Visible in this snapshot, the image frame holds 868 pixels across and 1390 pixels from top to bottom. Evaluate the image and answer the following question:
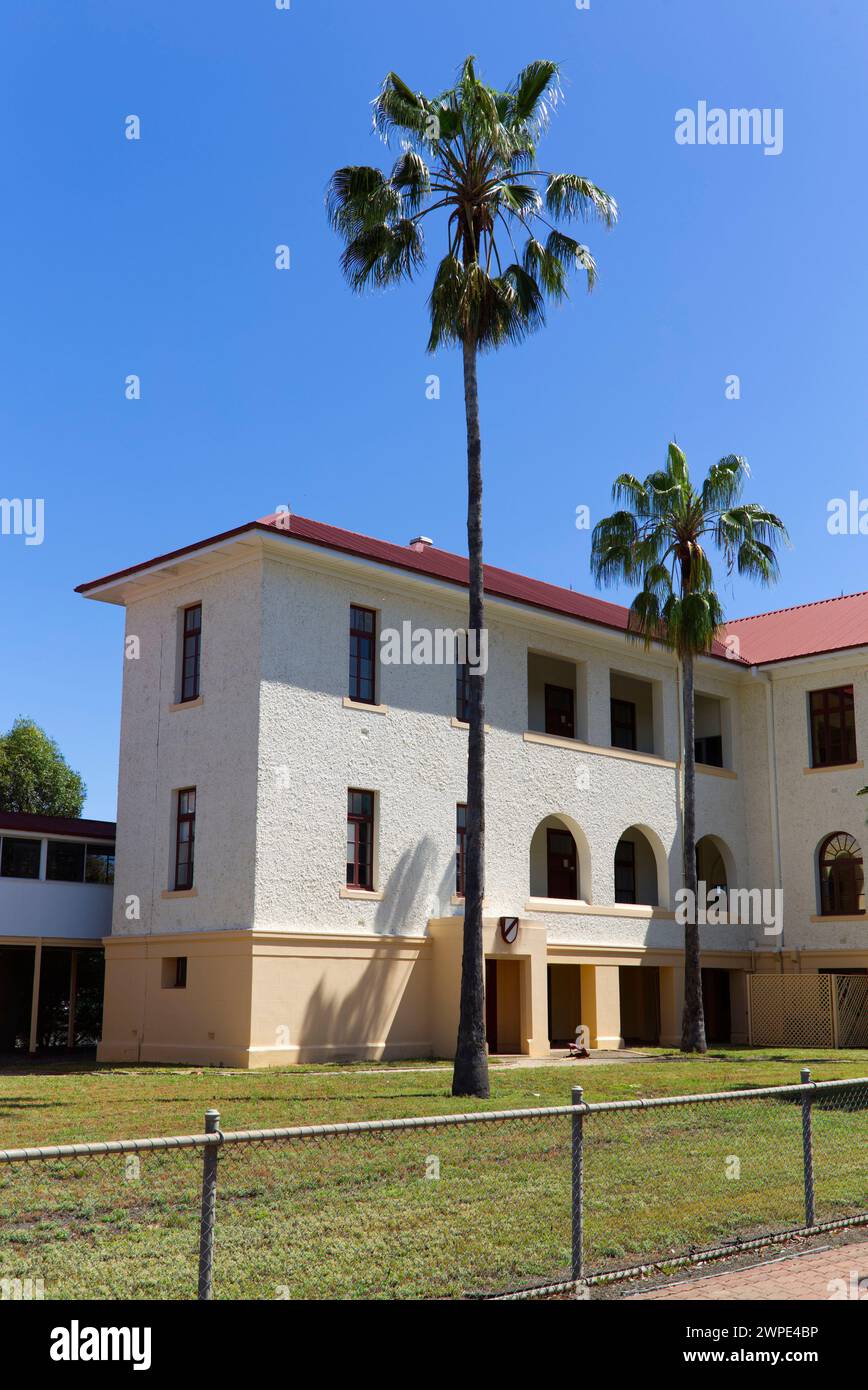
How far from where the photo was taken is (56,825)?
2953 cm

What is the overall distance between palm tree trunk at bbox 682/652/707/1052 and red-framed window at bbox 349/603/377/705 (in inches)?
284

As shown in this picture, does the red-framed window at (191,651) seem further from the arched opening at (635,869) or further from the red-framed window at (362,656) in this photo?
the arched opening at (635,869)

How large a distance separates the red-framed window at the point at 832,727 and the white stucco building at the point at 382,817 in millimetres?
76

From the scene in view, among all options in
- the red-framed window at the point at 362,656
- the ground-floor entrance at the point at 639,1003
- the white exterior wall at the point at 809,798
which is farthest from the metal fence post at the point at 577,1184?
the white exterior wall at the point at 809,798

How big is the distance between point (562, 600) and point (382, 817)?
10.2m

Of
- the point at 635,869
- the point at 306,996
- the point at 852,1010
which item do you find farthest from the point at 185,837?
the point at 852,1010

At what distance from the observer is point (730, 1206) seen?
32.7 ft

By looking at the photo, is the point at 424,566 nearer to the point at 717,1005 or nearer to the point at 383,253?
the point at 383,253

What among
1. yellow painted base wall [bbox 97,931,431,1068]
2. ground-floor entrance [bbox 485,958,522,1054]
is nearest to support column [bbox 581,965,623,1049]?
ground-floor entrance [bbox 485,958,522,1054]
